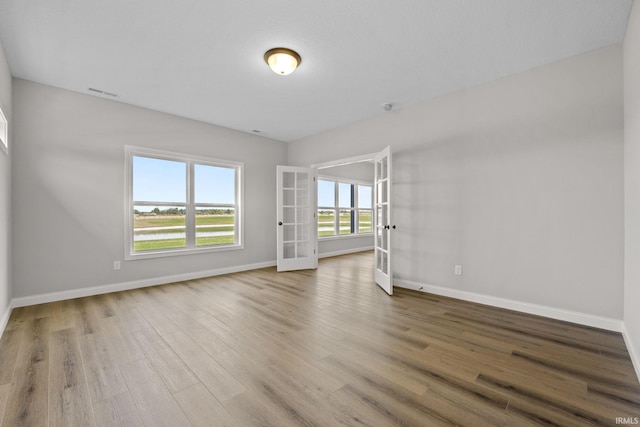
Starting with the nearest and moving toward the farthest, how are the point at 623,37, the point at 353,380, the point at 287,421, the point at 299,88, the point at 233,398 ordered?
1. the point at 287,421
2. the point at 233,398
3. the point at 353,380
4. the point at 623,37
5. the point at 299,88

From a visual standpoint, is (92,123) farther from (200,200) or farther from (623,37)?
(623,37)

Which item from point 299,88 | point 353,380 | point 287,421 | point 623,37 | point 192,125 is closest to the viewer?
point 287,421

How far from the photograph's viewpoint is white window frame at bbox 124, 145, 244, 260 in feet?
13.4

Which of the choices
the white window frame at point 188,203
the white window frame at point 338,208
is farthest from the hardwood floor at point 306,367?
the white window frame at point 338,208

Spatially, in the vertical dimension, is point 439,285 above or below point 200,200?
below

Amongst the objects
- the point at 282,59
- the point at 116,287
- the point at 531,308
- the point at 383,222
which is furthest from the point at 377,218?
the point at 116,287

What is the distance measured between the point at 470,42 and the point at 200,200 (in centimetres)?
459

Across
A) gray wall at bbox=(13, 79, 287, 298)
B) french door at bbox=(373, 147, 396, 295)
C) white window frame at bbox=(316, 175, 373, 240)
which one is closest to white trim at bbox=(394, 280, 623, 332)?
french door at bbox=(373, 147, 396, 295)

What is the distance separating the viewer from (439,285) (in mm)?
3764

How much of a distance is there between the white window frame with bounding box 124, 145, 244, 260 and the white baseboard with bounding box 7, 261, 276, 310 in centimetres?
37

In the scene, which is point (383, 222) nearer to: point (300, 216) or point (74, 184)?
point (300, 216)

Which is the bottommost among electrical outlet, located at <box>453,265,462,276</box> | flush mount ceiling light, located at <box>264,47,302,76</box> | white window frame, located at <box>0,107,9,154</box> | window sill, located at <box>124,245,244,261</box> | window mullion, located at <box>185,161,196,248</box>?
electrical outlet, located at <box>453,265,462,276</box>

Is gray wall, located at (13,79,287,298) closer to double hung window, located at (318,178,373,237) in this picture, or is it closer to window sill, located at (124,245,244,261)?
window sill, located at (124,245,244,261)

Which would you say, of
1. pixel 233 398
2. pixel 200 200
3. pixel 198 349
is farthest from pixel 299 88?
pixel 233 398
